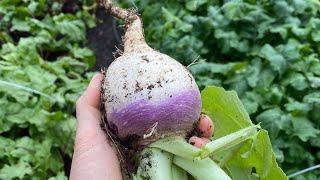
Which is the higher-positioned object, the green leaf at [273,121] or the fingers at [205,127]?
the fingers at [205,127]

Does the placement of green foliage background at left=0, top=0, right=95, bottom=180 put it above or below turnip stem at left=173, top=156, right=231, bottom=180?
below

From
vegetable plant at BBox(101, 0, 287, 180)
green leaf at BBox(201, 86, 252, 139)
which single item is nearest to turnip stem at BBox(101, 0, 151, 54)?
vegetable plant at BBox(101, 0, 287, 180)

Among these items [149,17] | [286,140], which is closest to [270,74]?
[286,140]

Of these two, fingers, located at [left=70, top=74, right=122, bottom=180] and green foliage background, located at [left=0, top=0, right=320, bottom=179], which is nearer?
fingers, located at [left=70, top=74, right=122, bottom=180]

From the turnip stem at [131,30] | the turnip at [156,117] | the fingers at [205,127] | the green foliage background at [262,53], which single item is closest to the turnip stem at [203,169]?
the turnip at [156,117]

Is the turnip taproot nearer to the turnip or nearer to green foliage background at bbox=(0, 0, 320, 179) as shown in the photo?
the turnip

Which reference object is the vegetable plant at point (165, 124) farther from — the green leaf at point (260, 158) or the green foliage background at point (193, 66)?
the green foliage background at point (193, 66)

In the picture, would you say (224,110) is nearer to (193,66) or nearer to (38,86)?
(193,66)
